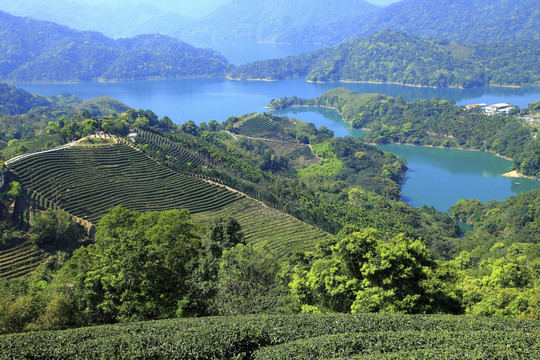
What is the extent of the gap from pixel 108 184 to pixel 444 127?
243 ft

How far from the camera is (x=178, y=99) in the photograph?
419ft

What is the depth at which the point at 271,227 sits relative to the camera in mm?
35375

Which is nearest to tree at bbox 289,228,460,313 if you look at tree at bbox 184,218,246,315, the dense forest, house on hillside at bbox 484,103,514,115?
tree at bbox 184,218,246,315

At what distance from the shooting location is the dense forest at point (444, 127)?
73.3 m

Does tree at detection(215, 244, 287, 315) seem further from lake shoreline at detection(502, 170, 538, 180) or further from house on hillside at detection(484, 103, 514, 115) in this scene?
house on hillside at detection(484, 103, 514, 115)

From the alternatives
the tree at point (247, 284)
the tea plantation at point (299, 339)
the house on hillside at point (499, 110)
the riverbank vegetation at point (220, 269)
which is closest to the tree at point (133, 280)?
the riverbank vegetation at point (220, 269)

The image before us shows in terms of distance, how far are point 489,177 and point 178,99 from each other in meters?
93.4

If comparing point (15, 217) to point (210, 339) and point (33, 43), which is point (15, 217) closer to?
point (210, 339)

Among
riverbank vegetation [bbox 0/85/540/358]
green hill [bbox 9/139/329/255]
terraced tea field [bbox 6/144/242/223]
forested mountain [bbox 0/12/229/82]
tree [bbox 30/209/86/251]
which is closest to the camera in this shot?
riverbank vegetation [bbox 0/85/540/358]

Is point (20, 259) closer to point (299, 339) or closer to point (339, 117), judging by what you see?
point (299, 339)

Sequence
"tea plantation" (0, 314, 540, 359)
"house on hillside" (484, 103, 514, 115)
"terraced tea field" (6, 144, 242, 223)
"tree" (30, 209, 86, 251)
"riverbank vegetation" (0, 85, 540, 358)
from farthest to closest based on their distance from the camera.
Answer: "house on hillside" (484, 103, 514, 115) < "terraced tea field" (6, 144, 242, 223) < "tree" (30, 209, 86, 251) < "riverbank vegetation" (0, 85, 540, 358) < "tea plantation" (0, 314, 540, 359)

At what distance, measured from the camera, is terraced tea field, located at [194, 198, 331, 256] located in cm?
3200

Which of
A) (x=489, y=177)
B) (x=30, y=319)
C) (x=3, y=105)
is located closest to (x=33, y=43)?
(x=3, y=105)

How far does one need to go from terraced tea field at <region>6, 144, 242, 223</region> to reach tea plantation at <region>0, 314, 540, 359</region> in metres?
23.2
